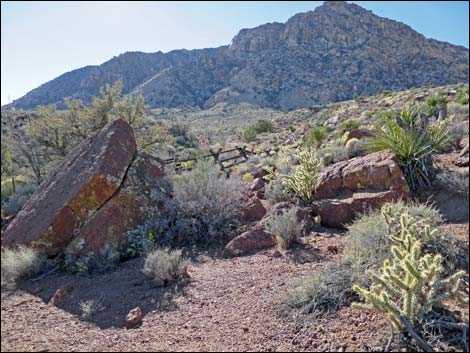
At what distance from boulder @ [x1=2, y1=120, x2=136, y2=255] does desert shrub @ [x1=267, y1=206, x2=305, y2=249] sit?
2.86 metres

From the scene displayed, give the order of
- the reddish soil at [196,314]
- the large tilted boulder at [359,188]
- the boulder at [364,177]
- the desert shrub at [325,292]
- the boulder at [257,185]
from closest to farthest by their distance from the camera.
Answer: the reddish soil at [196,314]
the desert shrub at [325,292]
the large tilted boulder at [359,188]
the boulder at [364,177]
the boulder at [257,185]

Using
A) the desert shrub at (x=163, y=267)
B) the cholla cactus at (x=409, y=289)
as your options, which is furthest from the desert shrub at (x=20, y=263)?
the cholla cactus at (x=409, y=289)

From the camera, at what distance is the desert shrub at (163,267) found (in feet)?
15.3

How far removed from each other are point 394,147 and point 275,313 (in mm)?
4348

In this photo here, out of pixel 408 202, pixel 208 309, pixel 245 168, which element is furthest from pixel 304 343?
pixel 245 168

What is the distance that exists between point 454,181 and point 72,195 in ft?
20.5

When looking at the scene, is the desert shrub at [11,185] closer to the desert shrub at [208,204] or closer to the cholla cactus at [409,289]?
→ the desert shrub at [208,204]

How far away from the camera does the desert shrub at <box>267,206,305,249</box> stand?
17.7 ft

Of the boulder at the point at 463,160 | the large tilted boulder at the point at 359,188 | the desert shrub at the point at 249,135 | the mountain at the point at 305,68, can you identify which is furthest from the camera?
the mountain at the point at 305,68

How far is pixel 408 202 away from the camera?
552 cm

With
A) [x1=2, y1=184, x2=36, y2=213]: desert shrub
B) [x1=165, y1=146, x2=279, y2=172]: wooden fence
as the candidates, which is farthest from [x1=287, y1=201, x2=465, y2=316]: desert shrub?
[x1=2, y1=184, x2=36, y2=213]: desert shrub

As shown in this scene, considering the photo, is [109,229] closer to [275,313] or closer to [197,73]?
[275,313]

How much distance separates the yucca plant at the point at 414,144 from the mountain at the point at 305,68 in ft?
156

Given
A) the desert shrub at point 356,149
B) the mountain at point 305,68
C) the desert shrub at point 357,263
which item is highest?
the mountain at point 305,68
